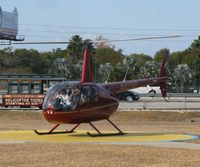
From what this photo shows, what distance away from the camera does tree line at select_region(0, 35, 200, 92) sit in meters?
119

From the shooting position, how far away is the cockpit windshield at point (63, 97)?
2134cm

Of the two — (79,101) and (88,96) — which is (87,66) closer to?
(88,96)

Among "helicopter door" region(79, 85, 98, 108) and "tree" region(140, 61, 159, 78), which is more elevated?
"helicopter door" region(79, 85, 98, 108)

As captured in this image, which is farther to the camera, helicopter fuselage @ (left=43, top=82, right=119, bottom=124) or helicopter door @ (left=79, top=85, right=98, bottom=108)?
helicopter door @ (left=79, top=85, right=98, bottom=108)

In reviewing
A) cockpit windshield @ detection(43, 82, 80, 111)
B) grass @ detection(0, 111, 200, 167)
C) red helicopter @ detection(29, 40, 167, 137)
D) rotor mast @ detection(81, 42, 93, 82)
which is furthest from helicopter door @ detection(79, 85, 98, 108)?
grass @ detection(0, 111, 200, 167)

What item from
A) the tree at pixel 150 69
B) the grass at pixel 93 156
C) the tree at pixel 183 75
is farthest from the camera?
the tree at pixel 150 69

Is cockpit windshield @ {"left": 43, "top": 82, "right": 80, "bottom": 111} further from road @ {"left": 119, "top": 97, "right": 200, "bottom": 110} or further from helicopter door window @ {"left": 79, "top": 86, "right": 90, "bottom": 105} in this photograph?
road @ {"left": 119, "top": 97, "right": 200, "bottom": 110}

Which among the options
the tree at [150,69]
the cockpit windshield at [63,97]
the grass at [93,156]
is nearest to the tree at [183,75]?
the tree at [150,69]

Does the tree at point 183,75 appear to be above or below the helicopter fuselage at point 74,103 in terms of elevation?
below

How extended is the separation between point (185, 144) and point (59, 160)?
568 centimetres

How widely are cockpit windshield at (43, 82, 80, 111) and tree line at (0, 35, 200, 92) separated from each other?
87719mm

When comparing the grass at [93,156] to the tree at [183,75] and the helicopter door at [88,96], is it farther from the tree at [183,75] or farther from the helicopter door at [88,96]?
the tree at [183,75]

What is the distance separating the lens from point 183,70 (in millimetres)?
118750

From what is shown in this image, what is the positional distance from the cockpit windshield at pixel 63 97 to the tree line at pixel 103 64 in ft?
288
